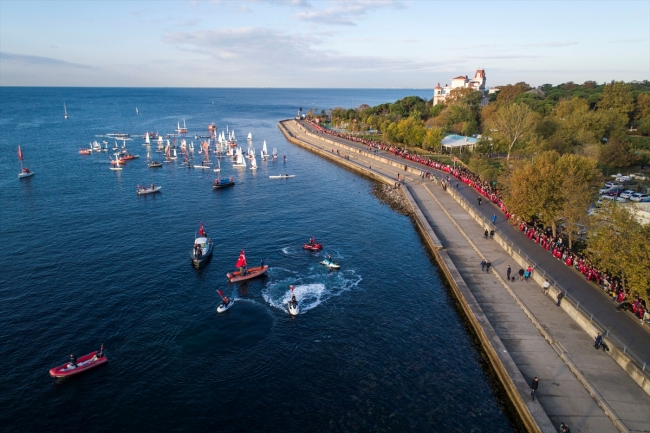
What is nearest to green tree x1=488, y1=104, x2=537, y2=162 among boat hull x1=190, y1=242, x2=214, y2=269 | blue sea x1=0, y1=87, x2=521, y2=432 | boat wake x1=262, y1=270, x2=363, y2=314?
blue sea x1=0, y1=87, x2=521, y2=432

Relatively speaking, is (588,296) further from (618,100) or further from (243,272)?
(618,100)

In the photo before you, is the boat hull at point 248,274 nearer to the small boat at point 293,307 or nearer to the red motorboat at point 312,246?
the small boat at point 293,307

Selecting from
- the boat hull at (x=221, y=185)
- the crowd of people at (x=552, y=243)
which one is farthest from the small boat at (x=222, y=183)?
the crowd of people at (x=552, y=243)

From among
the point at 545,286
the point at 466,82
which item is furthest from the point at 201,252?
the point at 466,82

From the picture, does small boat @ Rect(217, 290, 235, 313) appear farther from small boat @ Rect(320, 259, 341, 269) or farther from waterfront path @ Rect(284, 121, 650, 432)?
waterfront path @ Rect(284, 121, 650, 432)

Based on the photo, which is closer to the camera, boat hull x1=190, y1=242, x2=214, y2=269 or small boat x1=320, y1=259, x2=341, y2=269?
small boat x1=320, y1=259, x2=341, y2=269
